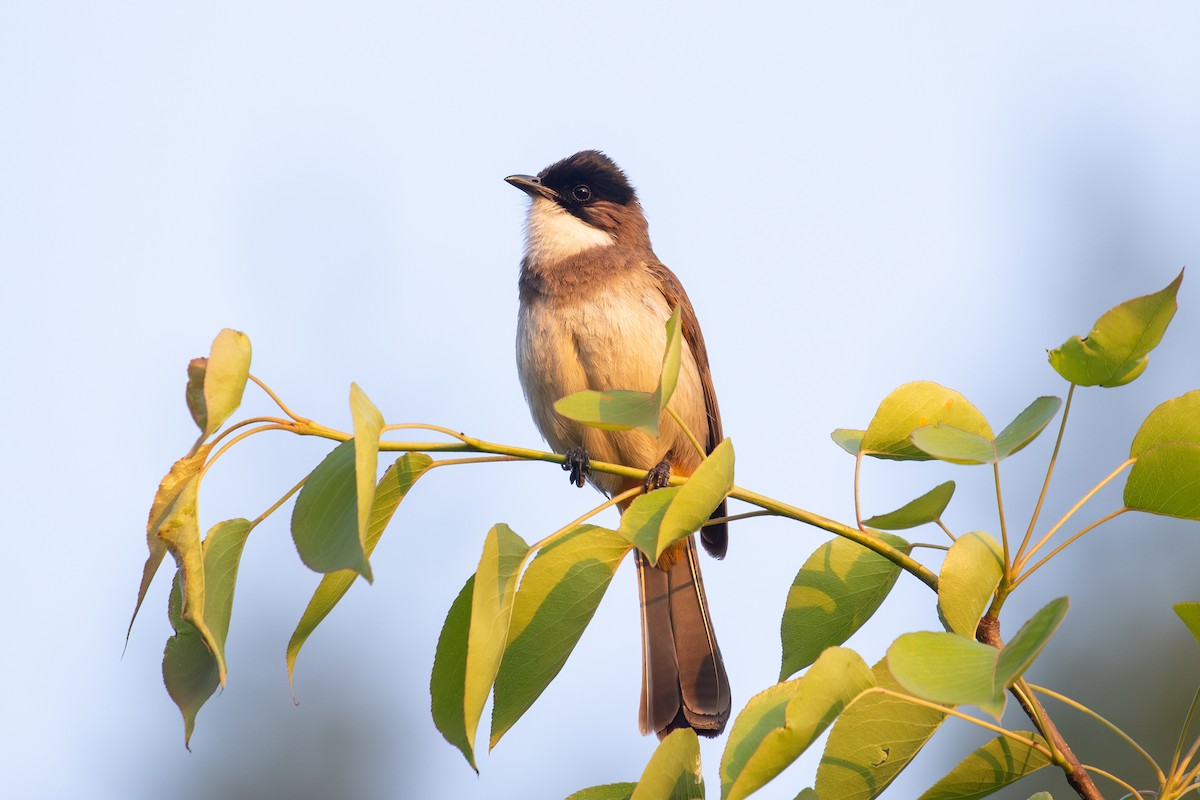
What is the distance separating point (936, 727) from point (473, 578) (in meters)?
0.76

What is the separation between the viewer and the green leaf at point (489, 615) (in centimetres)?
175

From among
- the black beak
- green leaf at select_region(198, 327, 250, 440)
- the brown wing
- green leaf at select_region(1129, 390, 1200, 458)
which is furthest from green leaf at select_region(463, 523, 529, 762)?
the black beak

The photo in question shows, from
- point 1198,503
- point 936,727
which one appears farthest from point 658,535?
point 1198,503

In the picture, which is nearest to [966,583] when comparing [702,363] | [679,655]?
[679,655]

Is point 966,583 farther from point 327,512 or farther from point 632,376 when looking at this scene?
point 632,376

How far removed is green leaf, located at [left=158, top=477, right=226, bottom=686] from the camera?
1671 mm

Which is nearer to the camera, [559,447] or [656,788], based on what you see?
[656,788]

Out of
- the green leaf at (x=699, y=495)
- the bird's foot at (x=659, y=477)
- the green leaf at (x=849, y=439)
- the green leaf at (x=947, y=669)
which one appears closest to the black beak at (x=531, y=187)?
the bird's foot at (x=659, y=477)

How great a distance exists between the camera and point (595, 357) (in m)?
4.66

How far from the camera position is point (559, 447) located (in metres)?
4.93

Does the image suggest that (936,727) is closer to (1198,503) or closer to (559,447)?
(1198,503)

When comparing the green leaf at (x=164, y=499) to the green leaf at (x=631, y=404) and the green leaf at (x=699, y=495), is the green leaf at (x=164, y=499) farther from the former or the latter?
the green leaf at (x=699, y=495)

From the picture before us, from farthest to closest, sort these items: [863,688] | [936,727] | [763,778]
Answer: [936,727] → [863,688] → [763,778]

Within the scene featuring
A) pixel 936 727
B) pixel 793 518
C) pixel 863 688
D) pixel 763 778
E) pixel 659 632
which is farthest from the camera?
pixel 659 632
